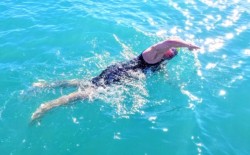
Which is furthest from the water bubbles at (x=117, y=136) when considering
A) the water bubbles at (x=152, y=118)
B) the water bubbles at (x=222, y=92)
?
the water bubbles at (x=222, y=92)

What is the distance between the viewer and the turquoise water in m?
8.44

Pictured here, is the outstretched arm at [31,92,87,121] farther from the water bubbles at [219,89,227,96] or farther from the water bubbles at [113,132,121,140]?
the water bubbles at [219,89,227,96]

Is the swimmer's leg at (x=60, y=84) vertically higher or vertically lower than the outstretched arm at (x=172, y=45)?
lower

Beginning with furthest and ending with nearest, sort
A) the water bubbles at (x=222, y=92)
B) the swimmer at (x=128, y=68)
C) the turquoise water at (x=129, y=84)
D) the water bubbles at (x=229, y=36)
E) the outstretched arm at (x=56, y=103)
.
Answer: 1. the water bubbles at (x=229, y=36)
2. the water bubbles at (x=222, y=92)
3. the swimmer at (x=128, y=68)
4. the outstretched arm at (x=56, y=103)
5. the turquoise water at (x=129, y=84)

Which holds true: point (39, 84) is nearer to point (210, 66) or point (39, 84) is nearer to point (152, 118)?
point (152, 118)

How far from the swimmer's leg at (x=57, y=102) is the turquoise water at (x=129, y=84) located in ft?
0.50

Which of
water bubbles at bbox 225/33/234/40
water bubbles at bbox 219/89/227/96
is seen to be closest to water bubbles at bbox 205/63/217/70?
water bubbles at bbox 219/89/227/96

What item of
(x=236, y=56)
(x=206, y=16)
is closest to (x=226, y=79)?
(x=236, y=56)

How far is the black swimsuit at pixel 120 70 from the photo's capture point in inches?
386

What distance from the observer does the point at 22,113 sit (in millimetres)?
8969

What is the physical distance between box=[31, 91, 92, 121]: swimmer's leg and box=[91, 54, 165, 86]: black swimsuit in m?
0.71

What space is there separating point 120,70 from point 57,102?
2.08m

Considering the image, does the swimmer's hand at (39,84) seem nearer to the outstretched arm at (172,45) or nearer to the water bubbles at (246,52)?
the outstretched arm at (172,45)

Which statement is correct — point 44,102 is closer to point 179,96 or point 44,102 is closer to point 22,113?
point 22,113
